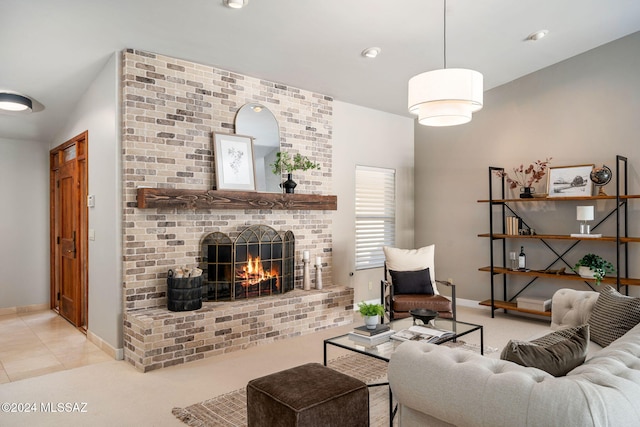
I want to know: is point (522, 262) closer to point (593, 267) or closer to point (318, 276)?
point (593, 267)

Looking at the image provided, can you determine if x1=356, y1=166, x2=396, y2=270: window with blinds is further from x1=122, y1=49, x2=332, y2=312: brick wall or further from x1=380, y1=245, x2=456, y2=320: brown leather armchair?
x1=122, y1=49, x2=332, y2=312: brick wall

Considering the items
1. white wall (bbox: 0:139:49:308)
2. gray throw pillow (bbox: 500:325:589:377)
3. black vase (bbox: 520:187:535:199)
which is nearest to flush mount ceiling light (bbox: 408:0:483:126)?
gray throw pillow (bbox: 500:325:589:377)

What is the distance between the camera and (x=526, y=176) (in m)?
5.86

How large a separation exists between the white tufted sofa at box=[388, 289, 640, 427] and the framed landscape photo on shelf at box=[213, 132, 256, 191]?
10.4 ft

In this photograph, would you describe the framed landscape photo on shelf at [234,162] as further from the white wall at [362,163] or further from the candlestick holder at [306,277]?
the white wall at [362,163]

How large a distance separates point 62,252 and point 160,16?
3.70m

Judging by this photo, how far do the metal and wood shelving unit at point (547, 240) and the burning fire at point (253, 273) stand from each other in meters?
3.00

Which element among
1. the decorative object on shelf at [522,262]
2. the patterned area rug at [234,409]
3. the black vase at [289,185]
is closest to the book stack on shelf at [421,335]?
the patterned area rug at [234,409]

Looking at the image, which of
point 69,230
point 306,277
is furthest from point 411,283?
point 69,230

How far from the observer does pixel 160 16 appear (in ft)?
11.8

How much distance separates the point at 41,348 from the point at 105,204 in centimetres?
169

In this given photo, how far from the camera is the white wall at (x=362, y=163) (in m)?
6.02

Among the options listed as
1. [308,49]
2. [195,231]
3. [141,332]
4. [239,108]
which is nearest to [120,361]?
[141,332]

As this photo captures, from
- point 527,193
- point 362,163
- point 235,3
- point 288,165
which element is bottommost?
point 527,193
